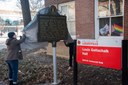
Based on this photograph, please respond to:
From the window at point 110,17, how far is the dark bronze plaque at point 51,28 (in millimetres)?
4062

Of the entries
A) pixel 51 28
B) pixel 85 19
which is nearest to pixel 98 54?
pixel 51 28

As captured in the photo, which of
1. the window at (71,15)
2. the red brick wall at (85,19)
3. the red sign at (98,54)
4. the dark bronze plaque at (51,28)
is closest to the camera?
the red sign at (98,54)

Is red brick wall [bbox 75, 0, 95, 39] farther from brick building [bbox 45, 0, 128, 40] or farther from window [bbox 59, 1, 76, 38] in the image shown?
window [bbox 59, 1, 76, 38]

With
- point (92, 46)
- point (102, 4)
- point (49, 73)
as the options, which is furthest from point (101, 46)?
point (102, 4)

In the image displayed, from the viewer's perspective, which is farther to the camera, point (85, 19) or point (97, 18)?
point (85, 19)

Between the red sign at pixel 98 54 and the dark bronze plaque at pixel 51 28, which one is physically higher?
the dark bronze plaque at pixel 51 28

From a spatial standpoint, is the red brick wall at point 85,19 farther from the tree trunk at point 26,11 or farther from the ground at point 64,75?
the tree trunk at point 26,11

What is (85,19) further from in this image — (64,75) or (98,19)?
(64,75)

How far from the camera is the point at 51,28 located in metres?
7.88

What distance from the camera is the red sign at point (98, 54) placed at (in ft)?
19.1

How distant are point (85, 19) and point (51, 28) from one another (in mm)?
5403

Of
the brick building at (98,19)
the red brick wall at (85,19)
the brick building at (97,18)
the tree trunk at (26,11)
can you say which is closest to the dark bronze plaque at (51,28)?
the brick building at (98,19)

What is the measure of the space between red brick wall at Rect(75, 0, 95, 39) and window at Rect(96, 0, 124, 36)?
0.38 meters

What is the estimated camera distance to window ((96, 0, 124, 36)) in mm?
11484
